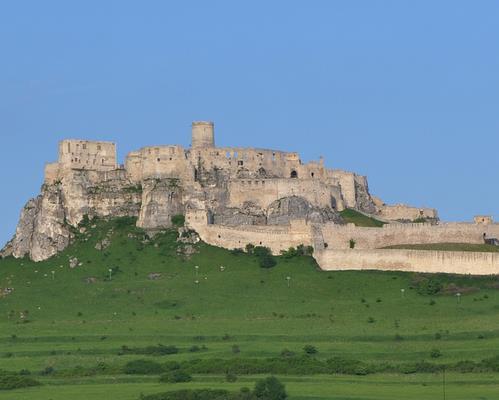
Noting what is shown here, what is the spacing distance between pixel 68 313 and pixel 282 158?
31.2 meters

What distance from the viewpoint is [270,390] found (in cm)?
10781

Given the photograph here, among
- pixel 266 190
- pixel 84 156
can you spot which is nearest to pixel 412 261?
pixel 266 190

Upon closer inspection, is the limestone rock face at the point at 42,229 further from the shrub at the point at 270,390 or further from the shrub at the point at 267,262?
the shrub at the point at 270,390

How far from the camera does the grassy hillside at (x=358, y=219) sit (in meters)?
152

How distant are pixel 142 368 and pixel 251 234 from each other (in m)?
29.8

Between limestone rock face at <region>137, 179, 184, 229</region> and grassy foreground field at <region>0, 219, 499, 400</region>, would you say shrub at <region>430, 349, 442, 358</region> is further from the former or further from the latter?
limestone rock face at <region>137, 179, 184, 229</region>

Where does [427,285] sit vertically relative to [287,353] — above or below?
above

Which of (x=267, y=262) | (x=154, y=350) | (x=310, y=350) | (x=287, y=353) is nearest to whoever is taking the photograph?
(x=287, y=353)

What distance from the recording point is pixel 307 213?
150 metres

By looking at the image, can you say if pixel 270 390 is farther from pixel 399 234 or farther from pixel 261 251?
pixel 399 234

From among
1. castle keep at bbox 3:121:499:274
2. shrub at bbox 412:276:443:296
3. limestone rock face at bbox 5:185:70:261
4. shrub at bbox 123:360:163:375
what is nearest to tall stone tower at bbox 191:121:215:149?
castle keep at bbox 3:121:499:274

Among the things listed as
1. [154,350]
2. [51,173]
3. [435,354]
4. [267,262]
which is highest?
[51,173]

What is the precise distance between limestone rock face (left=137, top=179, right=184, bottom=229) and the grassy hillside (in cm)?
1398

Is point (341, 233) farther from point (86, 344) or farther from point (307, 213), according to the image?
point (86, 344)
